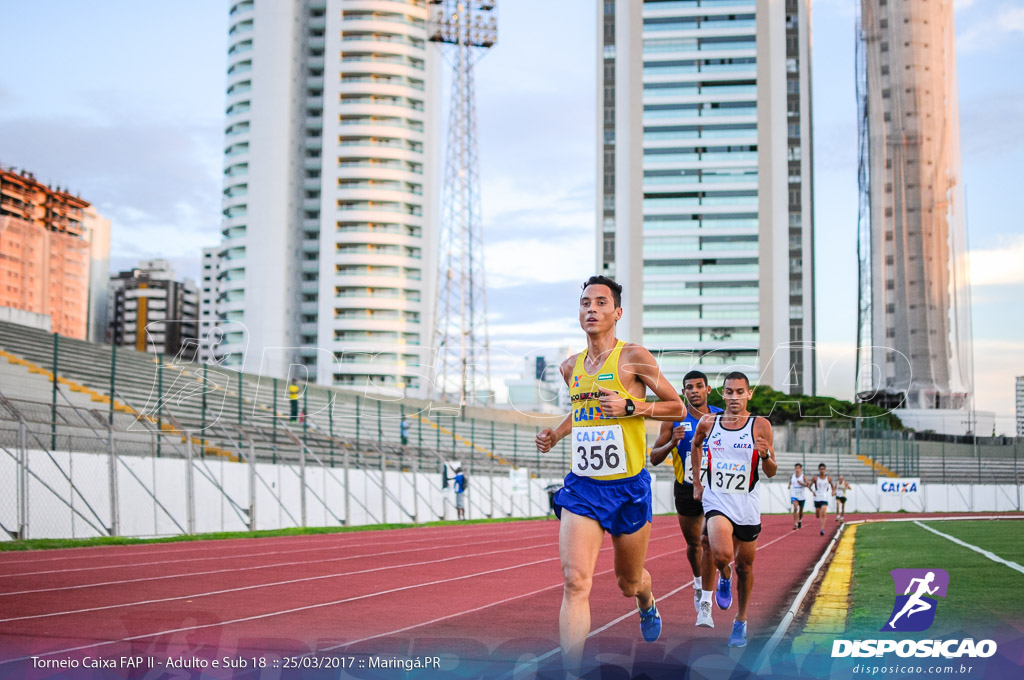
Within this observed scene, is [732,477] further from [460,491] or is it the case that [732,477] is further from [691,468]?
[460,491]

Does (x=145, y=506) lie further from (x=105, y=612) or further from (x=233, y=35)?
(x=233, y=35)

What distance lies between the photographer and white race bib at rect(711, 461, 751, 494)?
8.19 m

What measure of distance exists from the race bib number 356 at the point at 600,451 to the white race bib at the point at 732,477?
226cm

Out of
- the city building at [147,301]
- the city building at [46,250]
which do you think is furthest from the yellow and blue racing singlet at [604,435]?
the city building at [147,301]

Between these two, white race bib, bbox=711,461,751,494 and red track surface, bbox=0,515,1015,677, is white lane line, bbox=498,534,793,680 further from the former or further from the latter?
white race bib, bbox=711,461,751,494

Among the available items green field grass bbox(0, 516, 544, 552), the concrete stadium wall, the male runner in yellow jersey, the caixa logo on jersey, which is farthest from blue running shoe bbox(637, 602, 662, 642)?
the concrete stadium wall

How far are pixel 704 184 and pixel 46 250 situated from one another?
76.9 metres

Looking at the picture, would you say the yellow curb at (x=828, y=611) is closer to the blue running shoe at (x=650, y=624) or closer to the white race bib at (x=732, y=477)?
the blue running shoe at (x=650, y=624)

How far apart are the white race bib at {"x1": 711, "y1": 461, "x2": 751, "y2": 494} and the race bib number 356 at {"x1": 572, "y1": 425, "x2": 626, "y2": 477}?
226 centimetres

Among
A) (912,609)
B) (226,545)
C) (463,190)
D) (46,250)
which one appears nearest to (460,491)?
(226,545)

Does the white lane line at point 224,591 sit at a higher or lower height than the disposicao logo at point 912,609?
lower

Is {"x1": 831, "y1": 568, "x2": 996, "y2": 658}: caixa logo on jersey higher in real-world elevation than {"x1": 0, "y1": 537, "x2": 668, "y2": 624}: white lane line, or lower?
higher

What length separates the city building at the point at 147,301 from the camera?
16138 cm

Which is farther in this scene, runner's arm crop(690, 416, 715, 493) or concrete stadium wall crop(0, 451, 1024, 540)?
concrete stadium wall crop(0, 451, 1024, 540)
